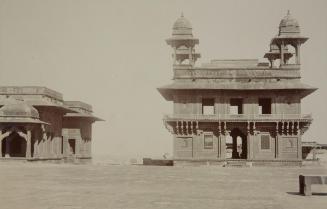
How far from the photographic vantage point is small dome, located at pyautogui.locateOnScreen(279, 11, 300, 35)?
148 feet

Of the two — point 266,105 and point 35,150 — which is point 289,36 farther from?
point 35,150

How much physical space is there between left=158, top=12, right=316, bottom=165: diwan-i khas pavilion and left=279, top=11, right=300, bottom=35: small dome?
1302 millimetres

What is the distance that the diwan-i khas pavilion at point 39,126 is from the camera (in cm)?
3984

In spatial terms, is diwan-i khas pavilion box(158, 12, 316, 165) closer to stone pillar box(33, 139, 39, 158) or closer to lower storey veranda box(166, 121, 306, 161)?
lower storey veranda box(166, 121, 306, 161)

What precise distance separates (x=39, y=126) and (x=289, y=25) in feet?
80.8

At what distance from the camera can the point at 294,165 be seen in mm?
42594

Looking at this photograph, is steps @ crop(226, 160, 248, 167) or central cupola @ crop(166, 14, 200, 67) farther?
central cupola @ crop(166, 14, 200, 67)

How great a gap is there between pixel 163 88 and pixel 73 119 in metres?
14.5

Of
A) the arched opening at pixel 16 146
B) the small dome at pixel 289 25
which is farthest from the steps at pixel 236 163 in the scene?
the arched opening at pixel 16 146

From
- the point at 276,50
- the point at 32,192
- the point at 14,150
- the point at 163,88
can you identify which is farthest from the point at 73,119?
the point at 32,192

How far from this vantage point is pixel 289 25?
45094 millimetres

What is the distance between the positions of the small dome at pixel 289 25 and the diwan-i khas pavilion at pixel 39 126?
2207 centimetres

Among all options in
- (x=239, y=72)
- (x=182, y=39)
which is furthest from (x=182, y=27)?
(x=239, y=72)

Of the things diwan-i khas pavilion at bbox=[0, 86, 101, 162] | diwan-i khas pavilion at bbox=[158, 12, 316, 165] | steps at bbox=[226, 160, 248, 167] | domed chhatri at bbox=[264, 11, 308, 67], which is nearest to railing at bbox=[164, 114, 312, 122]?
diwan-i khas pavilion at bbox=[158, 12, 316, 165]
